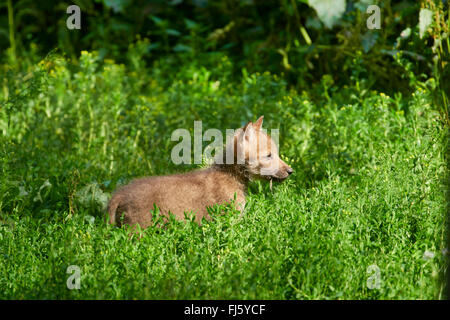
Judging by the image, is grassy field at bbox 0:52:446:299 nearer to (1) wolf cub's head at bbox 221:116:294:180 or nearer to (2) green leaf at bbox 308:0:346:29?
(1) wolf cub's head at bbox 221:116:294:180

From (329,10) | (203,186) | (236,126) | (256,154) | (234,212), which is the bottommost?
(234,212)

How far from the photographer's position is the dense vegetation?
3.55 metres

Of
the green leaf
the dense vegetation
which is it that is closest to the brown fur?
the dense vegetation

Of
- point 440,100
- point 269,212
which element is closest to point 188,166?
point 269,212

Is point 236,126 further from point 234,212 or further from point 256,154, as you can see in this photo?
point 234,212

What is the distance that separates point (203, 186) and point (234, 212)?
0.85 m

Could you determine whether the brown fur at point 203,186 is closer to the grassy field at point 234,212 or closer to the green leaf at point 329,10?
the grassy field at point 234,212

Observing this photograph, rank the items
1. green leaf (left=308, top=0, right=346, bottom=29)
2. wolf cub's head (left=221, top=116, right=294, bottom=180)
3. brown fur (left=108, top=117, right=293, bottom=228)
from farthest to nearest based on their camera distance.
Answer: green leaf (left=308, top=0, right=346, bottom=29)
wolf cub's head (left=221, top=116, right=294, bottom=180)
brown fur (left=108, top=117, right=293, bottom=228)

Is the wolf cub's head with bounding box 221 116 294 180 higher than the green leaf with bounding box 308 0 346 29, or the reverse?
the green leaf with bounding box 308 0 346 29

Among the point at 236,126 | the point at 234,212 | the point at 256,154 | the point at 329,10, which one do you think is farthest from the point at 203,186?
the point at 329,10

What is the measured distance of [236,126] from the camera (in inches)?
246

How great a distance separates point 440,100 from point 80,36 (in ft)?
19.5

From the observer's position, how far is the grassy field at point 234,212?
3465 millimetres

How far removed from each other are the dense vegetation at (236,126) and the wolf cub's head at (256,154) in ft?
0.46
